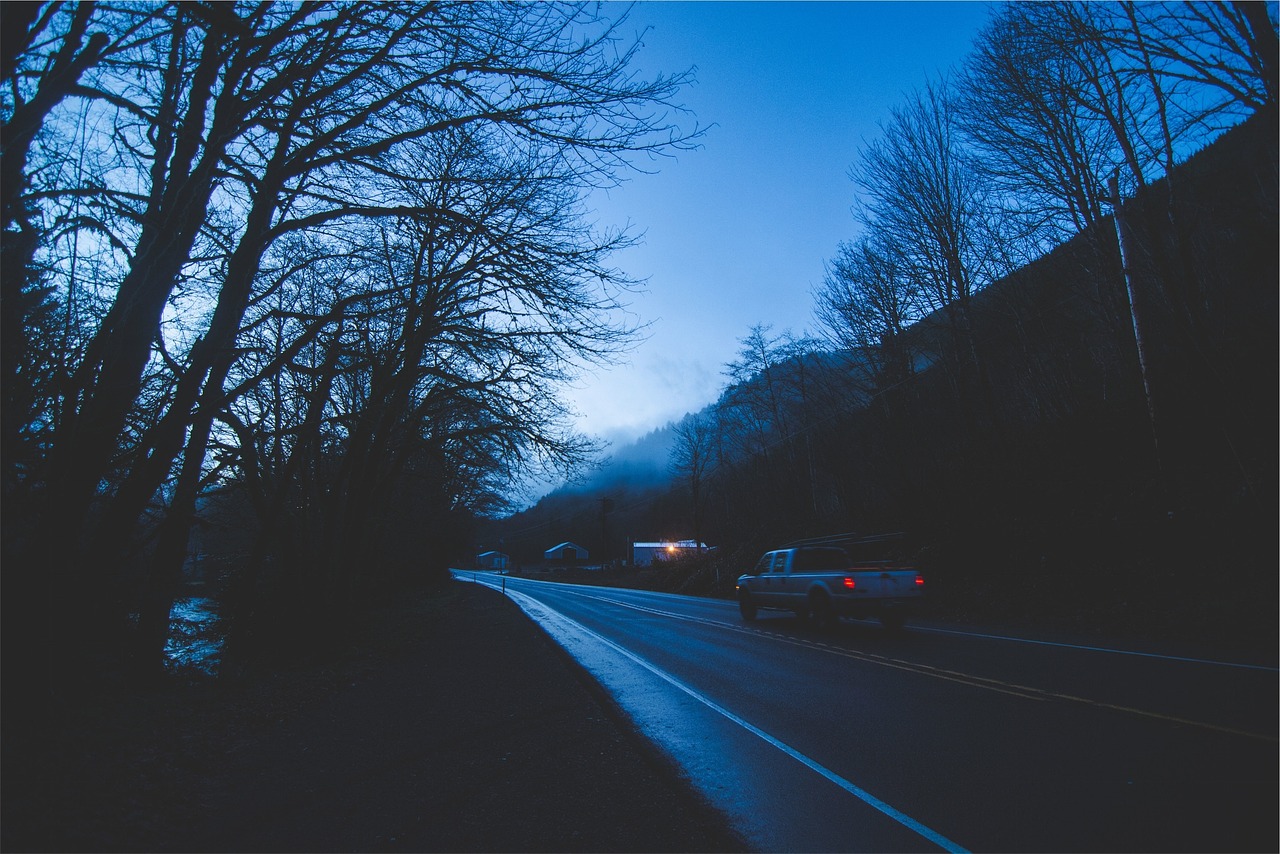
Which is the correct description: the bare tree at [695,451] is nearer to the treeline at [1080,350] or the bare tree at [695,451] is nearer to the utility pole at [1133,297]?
the treeline at [1080,350]

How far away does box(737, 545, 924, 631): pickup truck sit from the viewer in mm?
12367

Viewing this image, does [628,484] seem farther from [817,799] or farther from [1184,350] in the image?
[817,799]

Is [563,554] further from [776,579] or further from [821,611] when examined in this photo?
[821,611]

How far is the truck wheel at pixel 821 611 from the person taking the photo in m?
13.2

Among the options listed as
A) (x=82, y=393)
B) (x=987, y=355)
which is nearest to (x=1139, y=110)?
(x=987, y=355)

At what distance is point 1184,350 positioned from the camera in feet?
51.6

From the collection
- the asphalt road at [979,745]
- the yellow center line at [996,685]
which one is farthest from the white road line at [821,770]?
the yellow center line at [996,685]

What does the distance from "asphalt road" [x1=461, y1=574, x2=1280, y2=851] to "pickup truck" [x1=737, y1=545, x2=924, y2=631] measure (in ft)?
6.91

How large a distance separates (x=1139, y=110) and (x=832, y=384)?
17011mm

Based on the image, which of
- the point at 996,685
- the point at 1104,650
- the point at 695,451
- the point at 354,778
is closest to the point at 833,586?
the point at 1104,650

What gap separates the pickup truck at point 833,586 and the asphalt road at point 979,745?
211cm

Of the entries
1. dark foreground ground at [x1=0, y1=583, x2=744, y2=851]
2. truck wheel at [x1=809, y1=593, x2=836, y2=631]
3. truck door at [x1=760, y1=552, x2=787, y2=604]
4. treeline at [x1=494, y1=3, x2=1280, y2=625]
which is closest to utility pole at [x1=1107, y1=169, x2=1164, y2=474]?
treeline at [x1=494, y1=3, x2=1280, y2=625]

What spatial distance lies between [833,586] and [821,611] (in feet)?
2.51

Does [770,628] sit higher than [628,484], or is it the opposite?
[628,484]
